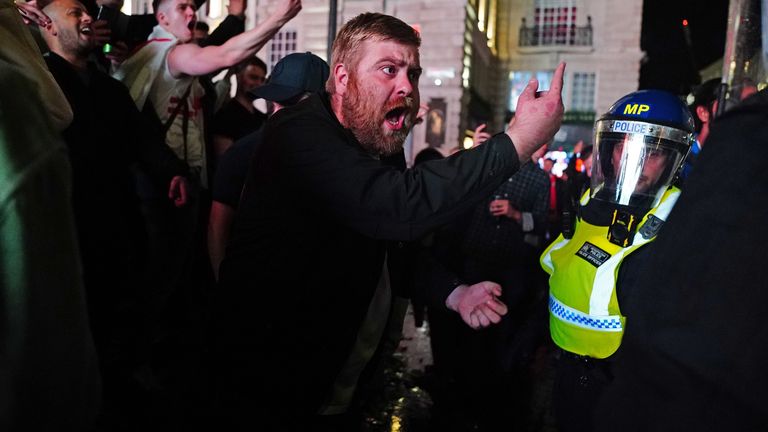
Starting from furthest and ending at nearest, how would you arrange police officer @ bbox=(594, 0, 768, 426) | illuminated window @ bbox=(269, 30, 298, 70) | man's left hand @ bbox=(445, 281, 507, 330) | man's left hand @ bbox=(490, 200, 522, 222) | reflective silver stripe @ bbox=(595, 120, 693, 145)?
illuminated window @ bbox=(269, 30, 298, 70)
man's left hand @ bbox=(490, 200, 522, 222)
reflective silver stripe @ bbox=(595, 120, 693, 145)
man's left hand @ bbox=(445, 281, 507, 330)
police officer @ bbox=(594, 0, 768, 426)

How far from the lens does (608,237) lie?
6.99 ft

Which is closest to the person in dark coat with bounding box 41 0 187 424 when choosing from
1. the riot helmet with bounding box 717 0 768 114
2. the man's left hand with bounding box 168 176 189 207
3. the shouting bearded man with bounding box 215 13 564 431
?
the man's left hand with bounding box 168 176 189 207

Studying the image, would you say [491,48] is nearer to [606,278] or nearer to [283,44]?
[283,44]

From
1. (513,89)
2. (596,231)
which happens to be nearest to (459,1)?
(513,89)

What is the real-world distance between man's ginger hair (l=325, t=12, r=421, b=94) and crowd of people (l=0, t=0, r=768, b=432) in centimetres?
1

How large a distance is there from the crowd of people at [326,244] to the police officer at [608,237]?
11 millimetres

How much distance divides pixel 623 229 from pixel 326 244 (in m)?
1.09

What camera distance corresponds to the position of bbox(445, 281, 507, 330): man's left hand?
2.11m

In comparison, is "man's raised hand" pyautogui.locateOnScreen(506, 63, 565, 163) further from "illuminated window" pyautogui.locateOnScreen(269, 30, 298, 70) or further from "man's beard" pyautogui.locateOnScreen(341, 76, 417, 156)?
"illuminated window" pyautogui.locateOnScreen(269, 30, 298, 70)

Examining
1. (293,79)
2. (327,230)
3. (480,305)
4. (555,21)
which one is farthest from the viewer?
(555,21)

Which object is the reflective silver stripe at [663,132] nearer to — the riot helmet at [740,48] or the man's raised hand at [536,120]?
the man's raised hand at [536,120]

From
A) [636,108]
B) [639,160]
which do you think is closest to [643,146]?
[639,160]

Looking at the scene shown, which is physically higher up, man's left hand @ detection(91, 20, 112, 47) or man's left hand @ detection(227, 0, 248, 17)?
man's left hand @ detection(227, 0, 248, 17)

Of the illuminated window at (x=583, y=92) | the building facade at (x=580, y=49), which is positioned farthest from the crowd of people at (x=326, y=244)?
the illuminated window at (x=583, y=92)
